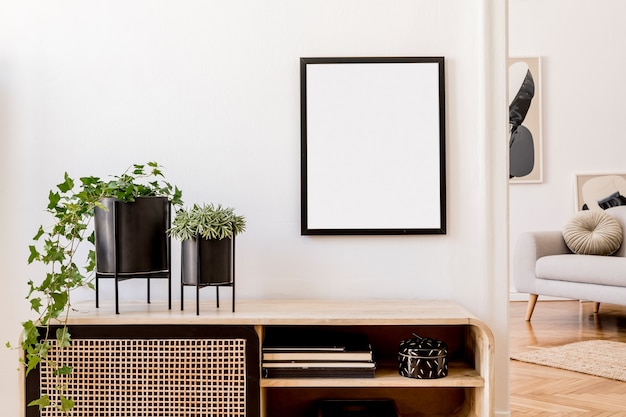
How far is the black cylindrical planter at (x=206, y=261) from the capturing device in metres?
2.06

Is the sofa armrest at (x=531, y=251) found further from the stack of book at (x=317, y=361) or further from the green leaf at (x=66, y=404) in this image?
the green leaf at (x=66, y=404)

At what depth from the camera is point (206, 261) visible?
207 cm

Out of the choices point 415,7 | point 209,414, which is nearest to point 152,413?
point 209,414

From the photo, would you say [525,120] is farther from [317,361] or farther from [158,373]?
[158,373]

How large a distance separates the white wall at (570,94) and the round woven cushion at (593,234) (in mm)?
747

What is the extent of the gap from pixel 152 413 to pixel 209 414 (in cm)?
17

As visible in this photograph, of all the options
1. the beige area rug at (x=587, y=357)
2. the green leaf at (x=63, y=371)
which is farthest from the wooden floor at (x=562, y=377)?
the green leaf at (x=63, y=371)

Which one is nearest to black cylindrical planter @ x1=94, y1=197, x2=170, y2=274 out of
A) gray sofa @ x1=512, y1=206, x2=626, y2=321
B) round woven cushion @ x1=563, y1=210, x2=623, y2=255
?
gray sofa @ x1=512, y1=206, x2=626, y2=321

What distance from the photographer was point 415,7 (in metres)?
2.39

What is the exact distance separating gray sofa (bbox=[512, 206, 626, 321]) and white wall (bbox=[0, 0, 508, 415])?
2299 mm

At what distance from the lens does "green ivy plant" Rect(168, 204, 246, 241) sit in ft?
6.74

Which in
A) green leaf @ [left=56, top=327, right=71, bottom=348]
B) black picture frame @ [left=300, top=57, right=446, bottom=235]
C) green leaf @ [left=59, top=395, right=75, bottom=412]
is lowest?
green leaf @ [left=59, top=395, right=75, bottom=412]

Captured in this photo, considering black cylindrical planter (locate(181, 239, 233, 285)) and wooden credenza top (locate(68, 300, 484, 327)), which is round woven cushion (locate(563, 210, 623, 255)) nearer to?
wooden credenza top (locate(68, 300, 484, 327))

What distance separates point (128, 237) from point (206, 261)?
0.82 ft
